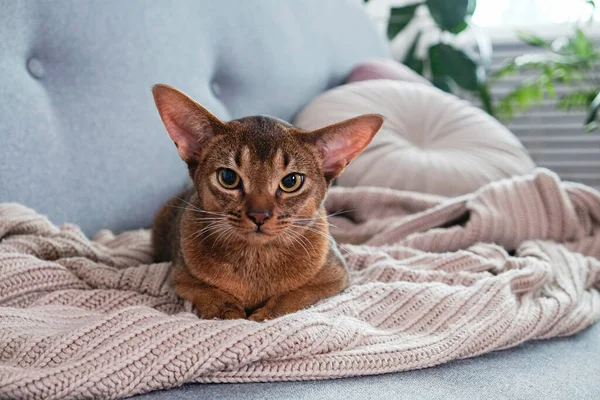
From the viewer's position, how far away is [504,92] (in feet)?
11.4

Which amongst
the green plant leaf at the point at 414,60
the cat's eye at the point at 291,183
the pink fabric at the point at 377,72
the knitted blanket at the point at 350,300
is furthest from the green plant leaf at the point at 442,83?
the cat's eye at the point at 291,183

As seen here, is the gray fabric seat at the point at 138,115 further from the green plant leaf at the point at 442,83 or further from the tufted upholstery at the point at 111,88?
the green plant leaf at the point at 442,83

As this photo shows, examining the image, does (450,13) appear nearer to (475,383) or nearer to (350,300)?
(350,300)

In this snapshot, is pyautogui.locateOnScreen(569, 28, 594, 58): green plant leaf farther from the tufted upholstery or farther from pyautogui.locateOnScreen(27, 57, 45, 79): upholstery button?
pyautogui.locateOnScreen(27, 57, 45, 79): upholstery button

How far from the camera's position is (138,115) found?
138 centimetres

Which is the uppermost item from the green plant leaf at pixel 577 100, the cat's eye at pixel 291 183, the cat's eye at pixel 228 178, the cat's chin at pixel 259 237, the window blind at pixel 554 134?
the cat's eye at pixel 228 178

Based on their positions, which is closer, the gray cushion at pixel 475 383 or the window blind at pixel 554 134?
the gray cushion at pixel 475 383

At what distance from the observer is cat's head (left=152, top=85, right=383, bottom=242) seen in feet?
3.17

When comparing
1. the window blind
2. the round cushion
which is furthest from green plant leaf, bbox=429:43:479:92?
the round cushion

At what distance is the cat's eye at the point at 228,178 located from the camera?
99cm

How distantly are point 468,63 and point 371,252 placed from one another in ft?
6.02

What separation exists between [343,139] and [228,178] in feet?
0.74

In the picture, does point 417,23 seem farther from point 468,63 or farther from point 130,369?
point 130,369

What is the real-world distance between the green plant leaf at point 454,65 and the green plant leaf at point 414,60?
0.10m
